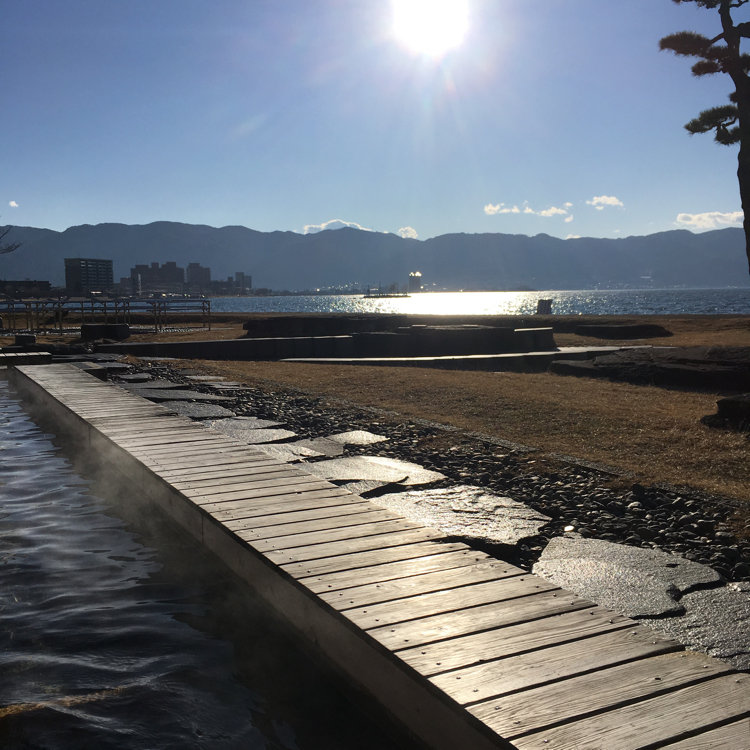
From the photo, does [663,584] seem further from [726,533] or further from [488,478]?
[488,478]

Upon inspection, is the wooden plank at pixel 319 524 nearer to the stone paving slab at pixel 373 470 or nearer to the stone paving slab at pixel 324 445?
the stone paving slab at pixel 373 470

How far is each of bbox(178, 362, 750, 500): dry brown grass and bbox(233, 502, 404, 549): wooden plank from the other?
97.9 inches

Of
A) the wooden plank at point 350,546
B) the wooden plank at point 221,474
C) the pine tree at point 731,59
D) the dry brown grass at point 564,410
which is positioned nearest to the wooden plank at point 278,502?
the wooden plank at point 221,474

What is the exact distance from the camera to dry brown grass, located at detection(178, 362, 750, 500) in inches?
241

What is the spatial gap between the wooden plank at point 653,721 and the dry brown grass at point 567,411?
10.5ft

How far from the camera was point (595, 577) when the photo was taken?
364cm

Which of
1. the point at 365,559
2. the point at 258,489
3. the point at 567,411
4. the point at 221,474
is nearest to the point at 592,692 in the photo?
the point at 365,559

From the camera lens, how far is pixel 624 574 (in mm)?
3686

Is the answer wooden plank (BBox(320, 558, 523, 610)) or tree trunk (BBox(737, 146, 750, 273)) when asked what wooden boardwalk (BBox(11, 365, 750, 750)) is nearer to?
wooden plank (BBox(320, 558, 523, 610))

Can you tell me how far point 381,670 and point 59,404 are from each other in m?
7.10

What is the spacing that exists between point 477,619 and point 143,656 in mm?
1673

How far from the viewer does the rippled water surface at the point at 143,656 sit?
284 centimetres

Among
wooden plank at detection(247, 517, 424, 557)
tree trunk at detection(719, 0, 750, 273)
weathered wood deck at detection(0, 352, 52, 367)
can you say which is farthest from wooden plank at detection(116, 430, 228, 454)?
tree trunk at detection(719, 0, 750, 273)

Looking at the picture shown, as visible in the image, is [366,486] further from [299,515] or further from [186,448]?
[186,448]
